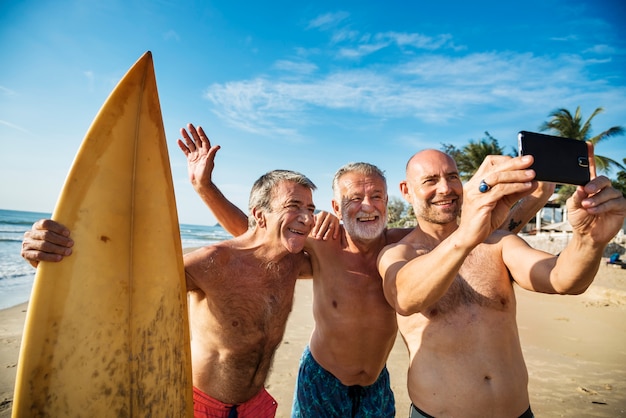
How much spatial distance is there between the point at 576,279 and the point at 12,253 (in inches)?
886

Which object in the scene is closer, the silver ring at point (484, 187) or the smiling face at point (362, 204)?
the silver ring at point (484, 187)

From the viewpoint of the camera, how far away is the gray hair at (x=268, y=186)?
2.96 meters

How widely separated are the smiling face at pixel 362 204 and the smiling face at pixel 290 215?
34cm

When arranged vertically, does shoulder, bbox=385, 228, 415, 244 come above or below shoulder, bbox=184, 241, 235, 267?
above

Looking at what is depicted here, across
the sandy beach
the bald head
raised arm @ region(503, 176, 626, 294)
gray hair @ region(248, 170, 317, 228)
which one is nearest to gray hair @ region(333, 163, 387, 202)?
gray hair @ region(248, 170, 317, 228)

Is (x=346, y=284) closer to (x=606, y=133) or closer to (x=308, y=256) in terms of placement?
(x=308, y=256)

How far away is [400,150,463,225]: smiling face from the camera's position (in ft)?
7.88

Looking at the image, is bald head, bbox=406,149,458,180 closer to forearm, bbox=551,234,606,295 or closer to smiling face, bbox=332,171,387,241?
smiling face, bbox=332,171,387,241

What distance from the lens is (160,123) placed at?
93.0 inches

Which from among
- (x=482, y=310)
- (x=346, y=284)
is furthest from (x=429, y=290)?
(x=346, y=284)

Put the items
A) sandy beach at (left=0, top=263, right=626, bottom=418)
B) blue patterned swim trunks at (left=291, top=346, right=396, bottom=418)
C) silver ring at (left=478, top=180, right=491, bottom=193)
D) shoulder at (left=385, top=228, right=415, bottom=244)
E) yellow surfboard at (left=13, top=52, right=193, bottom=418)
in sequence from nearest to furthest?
1. silver ring at (left=478, top=180, right=491, bottom=193)
2. yellow surfboard at (left=13, top=52, right=193, bottom=418)
3. blue patterned swim trunks at (left=291, top=346, right=396, bottom=418)
4. shoulder at (left=385, top=228, right=415, bottom=244)
5. sandy beach at (left=0, top=263, right=626, bottom=418)

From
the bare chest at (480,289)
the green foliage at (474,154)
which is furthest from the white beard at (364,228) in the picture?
the green foliage at (474,154)

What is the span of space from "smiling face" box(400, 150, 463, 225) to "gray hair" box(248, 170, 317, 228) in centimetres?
101

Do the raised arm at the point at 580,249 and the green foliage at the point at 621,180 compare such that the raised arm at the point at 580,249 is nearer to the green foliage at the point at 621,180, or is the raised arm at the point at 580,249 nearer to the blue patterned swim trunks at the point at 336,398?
the blue patterned swim trunks at the point at 336,398
